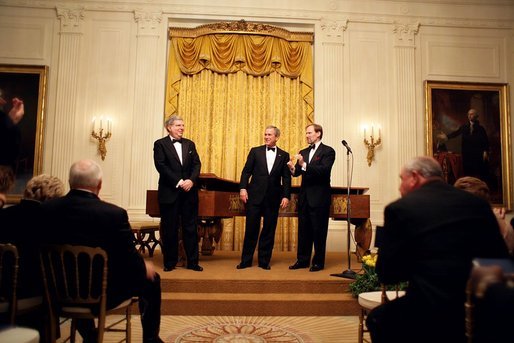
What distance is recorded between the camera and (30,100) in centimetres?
818

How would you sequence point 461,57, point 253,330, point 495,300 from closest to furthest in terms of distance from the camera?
1. point 495,300
2. point 253,330
3. point 461,57

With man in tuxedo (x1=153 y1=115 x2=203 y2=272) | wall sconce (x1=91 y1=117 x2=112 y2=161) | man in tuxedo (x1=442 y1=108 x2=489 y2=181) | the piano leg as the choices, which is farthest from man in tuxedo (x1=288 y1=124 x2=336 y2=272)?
man in tuxedo (x1=442 y1=108 x2=489 y2=181)

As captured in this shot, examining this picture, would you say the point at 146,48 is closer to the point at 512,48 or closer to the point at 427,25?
the point at 427,25

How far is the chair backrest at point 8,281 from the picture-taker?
2506mm

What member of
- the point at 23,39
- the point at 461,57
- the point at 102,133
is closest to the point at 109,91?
the point at 102,133

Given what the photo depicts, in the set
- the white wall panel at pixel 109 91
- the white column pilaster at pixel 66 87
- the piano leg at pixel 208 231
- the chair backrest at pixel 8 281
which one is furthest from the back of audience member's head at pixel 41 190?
the white column pilaster at pixel 66 87

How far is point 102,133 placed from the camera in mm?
8156

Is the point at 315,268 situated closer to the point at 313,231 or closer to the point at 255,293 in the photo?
the point at 313,231

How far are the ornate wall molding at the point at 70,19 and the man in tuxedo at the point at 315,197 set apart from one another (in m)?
5.31

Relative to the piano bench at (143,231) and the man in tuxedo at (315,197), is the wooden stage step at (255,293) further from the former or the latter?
the piano bench at (143,231)

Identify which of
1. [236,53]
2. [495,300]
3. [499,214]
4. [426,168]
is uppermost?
[236,53]

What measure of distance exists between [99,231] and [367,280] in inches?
122

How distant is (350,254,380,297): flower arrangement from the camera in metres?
4.70

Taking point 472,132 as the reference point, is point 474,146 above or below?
below
